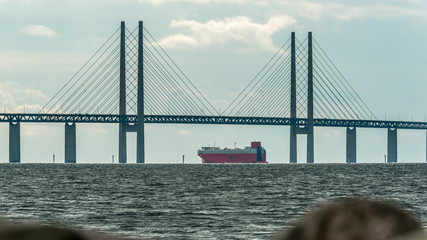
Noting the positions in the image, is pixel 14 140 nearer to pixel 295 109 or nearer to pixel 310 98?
pixel 295 109

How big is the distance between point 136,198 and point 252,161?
13446cm

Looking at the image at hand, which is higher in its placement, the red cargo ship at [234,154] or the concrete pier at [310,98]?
the concrete pier at [310,98]

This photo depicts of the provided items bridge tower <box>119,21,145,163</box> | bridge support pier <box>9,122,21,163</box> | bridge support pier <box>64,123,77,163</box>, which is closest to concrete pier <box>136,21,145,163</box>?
bridge tower <box>119,21,145,163</box>

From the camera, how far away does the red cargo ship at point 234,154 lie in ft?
548

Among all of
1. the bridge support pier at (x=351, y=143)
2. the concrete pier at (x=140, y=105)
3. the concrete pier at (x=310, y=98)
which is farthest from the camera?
the bridge support pier at (x=351, y=143)

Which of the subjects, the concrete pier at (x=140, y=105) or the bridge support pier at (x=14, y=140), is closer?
the concrete pier at (x=140, y=105)

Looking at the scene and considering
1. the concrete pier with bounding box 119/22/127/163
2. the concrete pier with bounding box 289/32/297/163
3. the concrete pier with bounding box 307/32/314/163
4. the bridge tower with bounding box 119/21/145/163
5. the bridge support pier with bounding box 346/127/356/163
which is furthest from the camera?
the bridge support pier with bounding box 346/127/356/163

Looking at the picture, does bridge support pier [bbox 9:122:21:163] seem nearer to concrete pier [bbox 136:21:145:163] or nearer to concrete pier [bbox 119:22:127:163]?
concrete pier [bbox 119:22:127:163]

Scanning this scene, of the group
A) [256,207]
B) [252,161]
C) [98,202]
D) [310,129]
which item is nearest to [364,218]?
[256,207]

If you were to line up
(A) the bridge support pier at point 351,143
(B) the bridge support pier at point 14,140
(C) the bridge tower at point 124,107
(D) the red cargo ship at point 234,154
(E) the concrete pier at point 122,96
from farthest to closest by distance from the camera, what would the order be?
1. (D) the red cargo ship at point 234,154
2. (A) the bridge support pier at point 351,143
3. (B) the bridge support pier at point 14,140
4. (C) the bridge tower at point 124,107
5. (E) the concrete pier at point 122,96

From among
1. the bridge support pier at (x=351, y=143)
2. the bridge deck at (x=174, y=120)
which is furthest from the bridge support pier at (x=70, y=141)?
the bridge support pier at (x=351, y=143)

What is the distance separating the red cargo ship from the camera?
16712 centimetres

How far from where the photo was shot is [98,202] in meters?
36.2

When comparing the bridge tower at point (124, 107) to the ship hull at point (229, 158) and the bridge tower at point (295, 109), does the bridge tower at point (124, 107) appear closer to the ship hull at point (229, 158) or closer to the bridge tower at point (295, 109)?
the bridge tower at point (295, 109)
